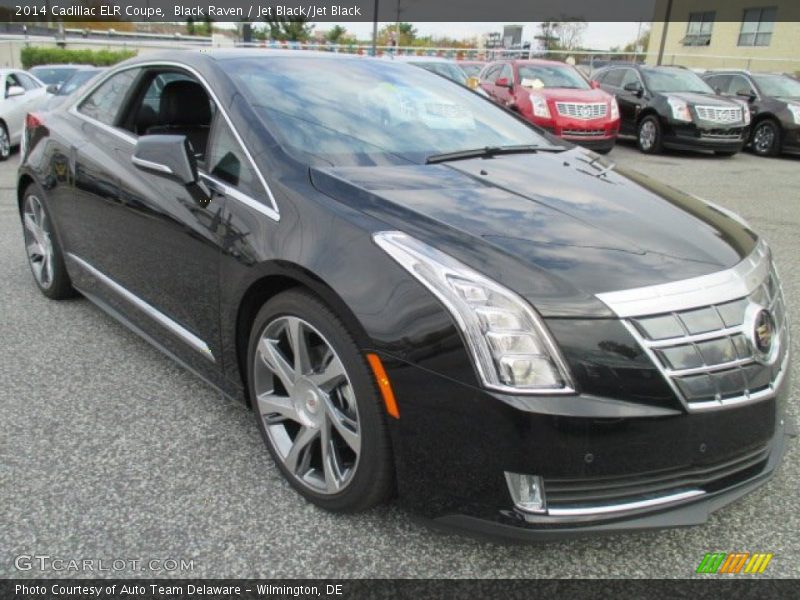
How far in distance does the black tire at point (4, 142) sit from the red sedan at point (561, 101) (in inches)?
315

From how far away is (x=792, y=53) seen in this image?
34.3m

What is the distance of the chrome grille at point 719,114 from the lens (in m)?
12.4

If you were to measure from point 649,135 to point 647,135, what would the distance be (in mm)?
53

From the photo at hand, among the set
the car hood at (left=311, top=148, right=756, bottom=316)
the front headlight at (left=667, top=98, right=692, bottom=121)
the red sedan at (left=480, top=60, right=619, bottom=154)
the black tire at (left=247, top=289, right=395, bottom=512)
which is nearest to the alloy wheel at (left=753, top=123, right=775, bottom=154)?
the front headlight at (left=667, top=98, right=692, bottom=121)

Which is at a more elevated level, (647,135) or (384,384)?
(384,384)

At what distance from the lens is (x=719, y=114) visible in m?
12.4

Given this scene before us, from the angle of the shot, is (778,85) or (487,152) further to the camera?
(778,85)

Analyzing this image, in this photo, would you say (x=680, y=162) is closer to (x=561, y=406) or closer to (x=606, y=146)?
(x=606, y=146)

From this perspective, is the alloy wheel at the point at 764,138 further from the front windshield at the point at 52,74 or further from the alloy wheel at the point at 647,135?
the front windshield at the point at 52,74

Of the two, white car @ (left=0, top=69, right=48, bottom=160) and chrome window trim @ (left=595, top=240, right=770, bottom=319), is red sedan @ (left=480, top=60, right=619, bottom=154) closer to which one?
white car @ (left=0, top=69, right=48, bottom=160)

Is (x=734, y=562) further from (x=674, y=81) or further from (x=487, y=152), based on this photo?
(x=674, y=81)

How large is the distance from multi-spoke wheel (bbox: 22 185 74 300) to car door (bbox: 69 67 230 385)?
0.32 meters

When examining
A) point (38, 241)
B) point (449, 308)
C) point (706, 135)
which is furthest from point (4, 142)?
point (706, 135)

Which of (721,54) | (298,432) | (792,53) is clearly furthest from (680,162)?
(721,54)
